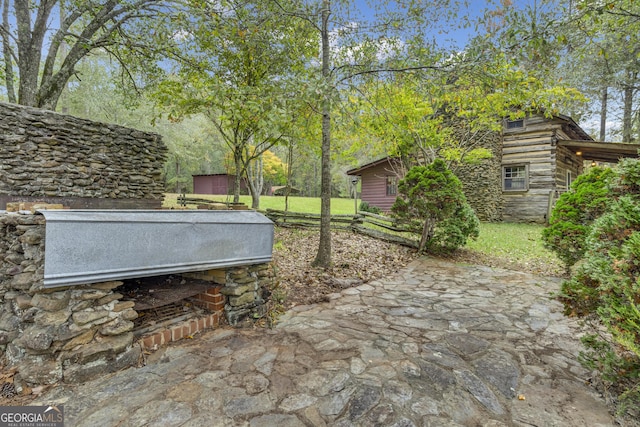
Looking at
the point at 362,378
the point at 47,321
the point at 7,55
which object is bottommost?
the point at 362,378

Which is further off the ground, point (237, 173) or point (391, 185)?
point (391, 185)

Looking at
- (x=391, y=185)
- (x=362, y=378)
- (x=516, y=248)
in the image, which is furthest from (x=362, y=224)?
(x=391, y=185)

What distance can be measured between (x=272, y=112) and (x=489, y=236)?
8.72 m

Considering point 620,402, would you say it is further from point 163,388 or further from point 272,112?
point 272,112

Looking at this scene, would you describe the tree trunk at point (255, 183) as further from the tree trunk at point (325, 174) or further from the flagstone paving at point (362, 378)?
the flagstone paving at point (362, 378)

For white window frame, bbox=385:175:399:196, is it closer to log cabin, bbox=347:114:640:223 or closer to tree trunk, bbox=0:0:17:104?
log cabin, bbox=347:114:640:223

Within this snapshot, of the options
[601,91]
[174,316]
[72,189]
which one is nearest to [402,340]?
[174,316]

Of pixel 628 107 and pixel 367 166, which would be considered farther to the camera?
pixel 367 166

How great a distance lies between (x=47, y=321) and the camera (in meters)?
1.92

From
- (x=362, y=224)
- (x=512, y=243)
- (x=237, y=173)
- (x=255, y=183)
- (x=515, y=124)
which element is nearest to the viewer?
(x=237, y=173)

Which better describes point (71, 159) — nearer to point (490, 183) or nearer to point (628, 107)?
point (490, 183)

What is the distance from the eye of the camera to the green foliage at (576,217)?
4.36m

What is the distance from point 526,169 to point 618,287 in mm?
12975

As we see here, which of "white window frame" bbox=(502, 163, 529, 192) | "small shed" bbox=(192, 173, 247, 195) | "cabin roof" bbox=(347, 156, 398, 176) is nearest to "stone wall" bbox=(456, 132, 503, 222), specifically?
"white window frame" bbox=(502, 163, 529, 192)
